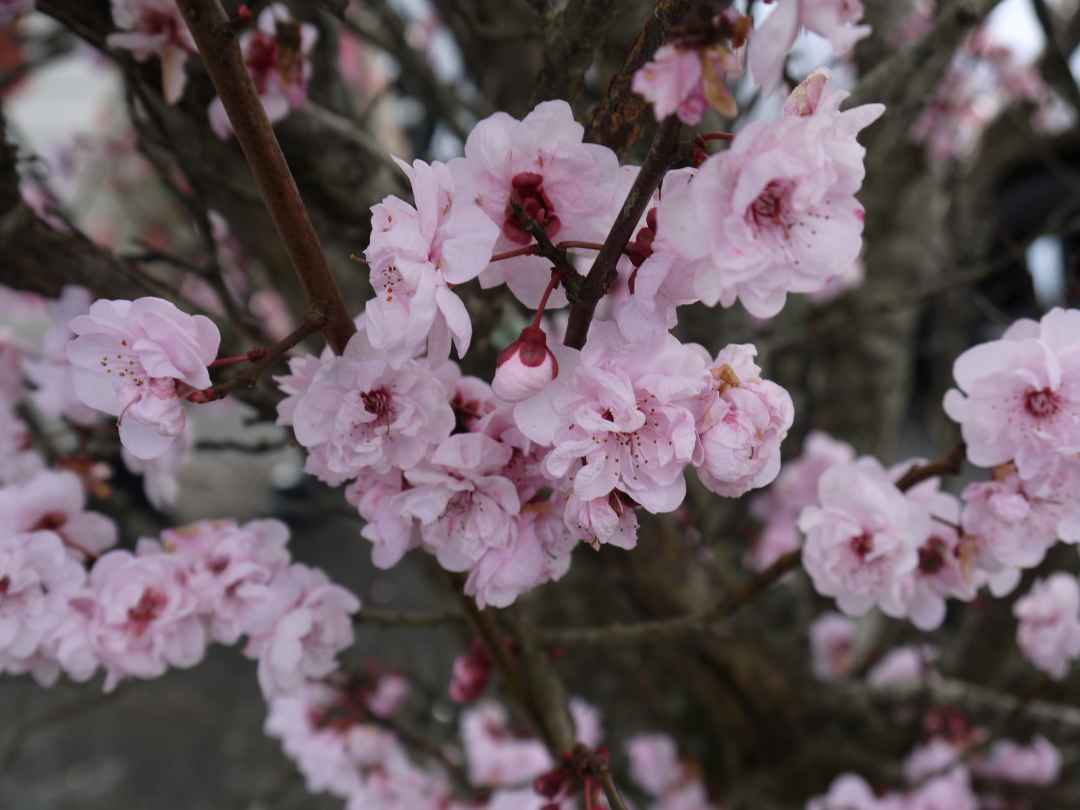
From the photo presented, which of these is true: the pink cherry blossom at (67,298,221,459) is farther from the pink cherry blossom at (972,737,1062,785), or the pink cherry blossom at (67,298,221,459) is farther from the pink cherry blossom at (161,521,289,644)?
the pink cherry blossom at (972,737,1062,785)

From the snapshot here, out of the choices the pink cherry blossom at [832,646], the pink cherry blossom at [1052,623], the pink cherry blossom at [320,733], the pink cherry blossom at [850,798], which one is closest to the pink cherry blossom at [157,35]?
the pink cherry blossom at [320,733]

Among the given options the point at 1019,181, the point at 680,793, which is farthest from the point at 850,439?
the point at 1019,181

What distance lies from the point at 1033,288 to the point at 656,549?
71 cm

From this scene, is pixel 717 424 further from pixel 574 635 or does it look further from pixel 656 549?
pixel 656 549

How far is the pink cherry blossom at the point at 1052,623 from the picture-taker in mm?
1171

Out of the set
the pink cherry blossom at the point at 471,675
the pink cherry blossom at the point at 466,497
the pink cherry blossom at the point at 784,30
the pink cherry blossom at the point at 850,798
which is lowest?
the pink cherry blossom at the point at 850,798

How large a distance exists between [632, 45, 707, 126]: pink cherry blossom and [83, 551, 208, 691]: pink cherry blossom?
0.69 m

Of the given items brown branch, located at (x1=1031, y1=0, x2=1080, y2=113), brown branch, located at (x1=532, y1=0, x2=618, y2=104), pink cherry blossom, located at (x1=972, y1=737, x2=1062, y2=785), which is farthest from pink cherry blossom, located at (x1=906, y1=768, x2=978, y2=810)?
brown branch, located at (x1=532, y1=0, x2=618, y2=104)

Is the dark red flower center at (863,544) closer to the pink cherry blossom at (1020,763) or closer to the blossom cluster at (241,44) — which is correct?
the blossom cluster at (241,44)

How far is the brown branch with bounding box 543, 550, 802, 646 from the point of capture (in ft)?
3.09

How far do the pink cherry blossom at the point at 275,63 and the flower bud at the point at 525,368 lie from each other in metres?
0.62

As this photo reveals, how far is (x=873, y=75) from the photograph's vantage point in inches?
42.7

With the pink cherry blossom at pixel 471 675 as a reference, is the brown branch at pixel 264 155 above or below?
above

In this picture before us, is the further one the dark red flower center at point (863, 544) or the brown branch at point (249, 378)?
the dark red flower center at point (863, 544)
